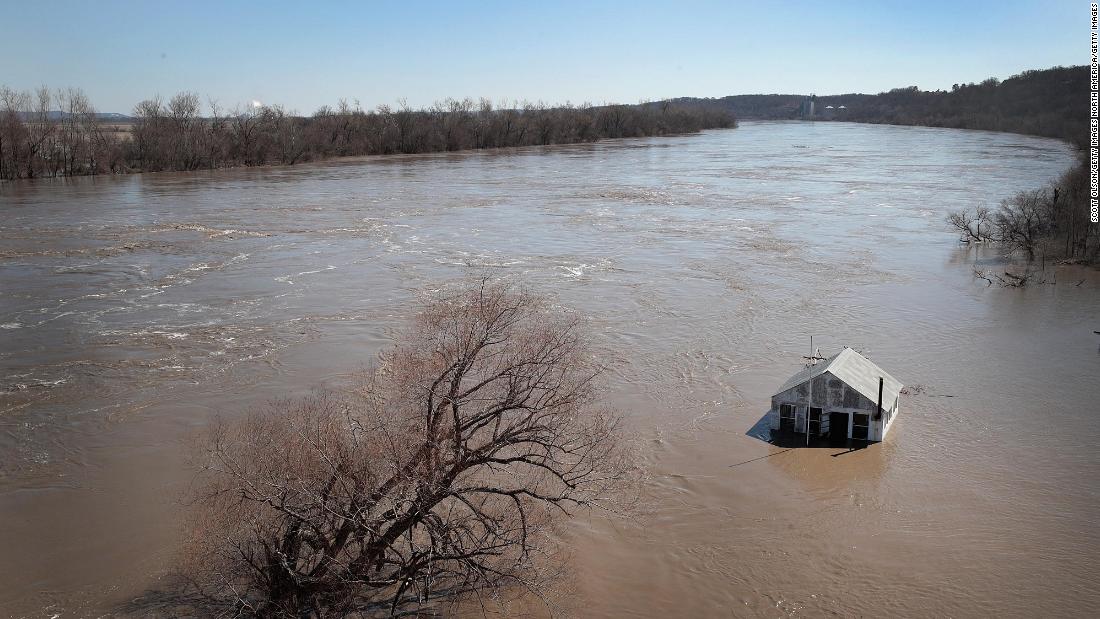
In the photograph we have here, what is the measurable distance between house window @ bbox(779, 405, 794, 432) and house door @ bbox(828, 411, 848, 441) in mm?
763

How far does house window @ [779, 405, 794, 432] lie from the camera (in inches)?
707

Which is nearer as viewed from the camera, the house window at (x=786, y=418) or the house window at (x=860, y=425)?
the house window at (x=860, y=425)

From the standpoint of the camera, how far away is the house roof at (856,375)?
17.3 metres

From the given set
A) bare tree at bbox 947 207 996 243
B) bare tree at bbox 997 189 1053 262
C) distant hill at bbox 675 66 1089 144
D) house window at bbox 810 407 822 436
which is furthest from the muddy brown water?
distant hill at bbox 675 66 1089 144

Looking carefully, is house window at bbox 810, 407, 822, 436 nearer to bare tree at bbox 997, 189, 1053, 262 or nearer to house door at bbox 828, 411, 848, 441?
→ house door at bbox 828, 411, 848, 441

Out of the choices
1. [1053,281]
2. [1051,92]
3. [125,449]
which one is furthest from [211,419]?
[1051,92]

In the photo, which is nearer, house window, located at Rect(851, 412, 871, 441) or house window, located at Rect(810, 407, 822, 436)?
house window, located at Rect(851, 412, 871, 441)

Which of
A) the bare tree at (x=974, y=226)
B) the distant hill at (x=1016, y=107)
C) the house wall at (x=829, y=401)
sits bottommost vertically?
the house wall at (x=829, y=401)

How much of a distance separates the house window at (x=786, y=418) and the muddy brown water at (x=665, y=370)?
2.53ft

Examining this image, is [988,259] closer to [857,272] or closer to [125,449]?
[857,272]

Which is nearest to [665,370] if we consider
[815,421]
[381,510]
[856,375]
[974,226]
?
[815,421]

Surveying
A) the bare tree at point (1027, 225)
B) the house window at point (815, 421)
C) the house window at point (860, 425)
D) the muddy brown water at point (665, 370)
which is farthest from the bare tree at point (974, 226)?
the house window at point (815, 421)

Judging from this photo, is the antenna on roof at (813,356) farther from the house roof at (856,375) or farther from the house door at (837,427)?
the house door at (837,427)

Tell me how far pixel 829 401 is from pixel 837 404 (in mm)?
169
